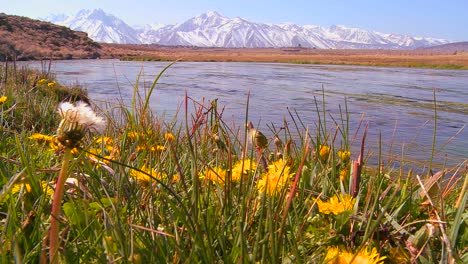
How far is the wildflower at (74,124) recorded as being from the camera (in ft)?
1.97

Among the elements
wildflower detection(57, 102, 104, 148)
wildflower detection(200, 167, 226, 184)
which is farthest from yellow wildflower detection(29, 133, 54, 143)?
wildflower detection(57, 102, 104, 148)

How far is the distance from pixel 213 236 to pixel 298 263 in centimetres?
28

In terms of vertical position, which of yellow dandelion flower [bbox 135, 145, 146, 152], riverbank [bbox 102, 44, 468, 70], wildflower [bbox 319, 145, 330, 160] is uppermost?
wildflower [bbox 319, 145, 330, 160]

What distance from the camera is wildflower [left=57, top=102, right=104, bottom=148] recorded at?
0.60m

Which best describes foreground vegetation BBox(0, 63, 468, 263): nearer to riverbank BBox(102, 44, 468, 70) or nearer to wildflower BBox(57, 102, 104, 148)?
wildflower BBox(57, 102, 104, 148)

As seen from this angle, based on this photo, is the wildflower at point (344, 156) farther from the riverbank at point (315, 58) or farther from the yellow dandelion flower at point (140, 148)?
the riverbank at point (315, 58)

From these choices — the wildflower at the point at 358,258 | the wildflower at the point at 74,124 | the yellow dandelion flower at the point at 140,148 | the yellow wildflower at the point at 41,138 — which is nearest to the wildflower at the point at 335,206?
the wildflower at the point at 358,258

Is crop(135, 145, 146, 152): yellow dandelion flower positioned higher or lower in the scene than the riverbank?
higher

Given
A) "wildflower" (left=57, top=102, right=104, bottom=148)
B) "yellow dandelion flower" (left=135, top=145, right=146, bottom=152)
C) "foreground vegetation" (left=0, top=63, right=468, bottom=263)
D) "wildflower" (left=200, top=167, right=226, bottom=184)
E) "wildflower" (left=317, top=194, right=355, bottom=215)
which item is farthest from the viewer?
→ "yellow dandelion flower" (left=135, top=145, right=146, bottom=152)

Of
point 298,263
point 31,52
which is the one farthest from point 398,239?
point 31,52

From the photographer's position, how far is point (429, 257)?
0.80 metres

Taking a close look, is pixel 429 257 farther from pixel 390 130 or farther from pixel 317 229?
pixel 390 130

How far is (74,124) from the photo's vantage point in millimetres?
625

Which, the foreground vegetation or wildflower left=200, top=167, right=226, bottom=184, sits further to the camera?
wildflower left=200, top=167, right=226, bottom=184
